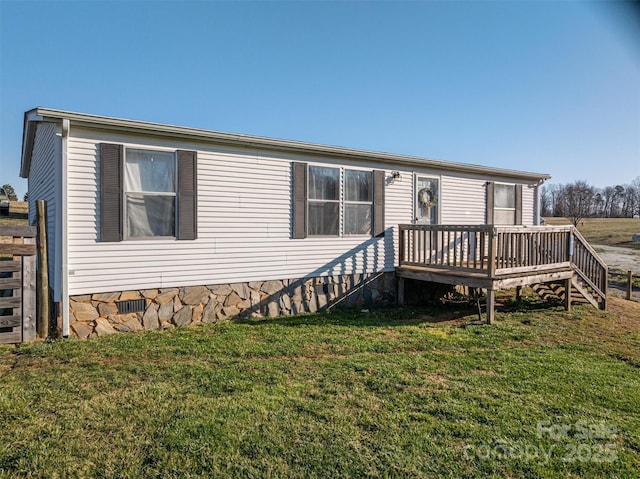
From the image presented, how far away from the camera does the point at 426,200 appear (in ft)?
28.1

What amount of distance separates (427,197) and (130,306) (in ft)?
20.9

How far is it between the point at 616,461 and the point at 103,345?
5374 mm

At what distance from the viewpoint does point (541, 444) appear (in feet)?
8.91

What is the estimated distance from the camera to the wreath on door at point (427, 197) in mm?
8523

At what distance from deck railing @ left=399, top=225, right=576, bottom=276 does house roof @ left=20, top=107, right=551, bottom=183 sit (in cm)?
164

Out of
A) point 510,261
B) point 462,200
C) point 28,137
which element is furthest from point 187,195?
point 462,200

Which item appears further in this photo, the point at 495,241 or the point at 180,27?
the point at 180,27

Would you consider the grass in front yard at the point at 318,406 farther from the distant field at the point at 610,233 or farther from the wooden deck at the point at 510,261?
the distant field at the point at 610,233

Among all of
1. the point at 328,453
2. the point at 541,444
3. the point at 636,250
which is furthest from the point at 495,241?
the point at 636,250

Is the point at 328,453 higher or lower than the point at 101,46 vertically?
lower

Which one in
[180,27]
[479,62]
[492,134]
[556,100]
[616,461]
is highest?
[180,27]

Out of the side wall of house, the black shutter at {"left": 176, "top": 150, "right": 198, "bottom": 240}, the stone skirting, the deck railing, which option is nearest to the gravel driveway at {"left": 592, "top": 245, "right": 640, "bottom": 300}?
the deck railing

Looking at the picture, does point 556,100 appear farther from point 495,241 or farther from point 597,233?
point 597,233

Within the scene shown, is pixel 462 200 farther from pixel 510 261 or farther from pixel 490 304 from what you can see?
pixel 490 304
